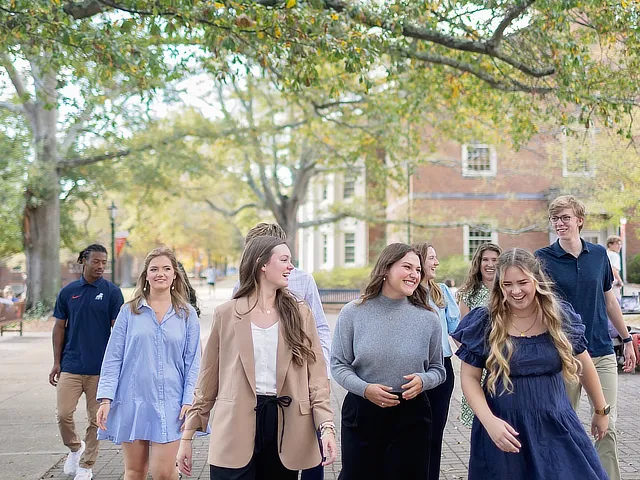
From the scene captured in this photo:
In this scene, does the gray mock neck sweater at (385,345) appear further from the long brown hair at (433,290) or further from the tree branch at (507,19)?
the tree branch at (507,19)

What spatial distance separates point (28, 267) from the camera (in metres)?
24.7

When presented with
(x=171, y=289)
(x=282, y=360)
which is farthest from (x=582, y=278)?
(x=171, y=289)

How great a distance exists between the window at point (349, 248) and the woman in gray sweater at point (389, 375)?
41567 millimetres

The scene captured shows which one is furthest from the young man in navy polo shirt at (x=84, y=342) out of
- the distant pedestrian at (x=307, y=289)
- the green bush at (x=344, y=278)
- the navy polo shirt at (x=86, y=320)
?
the green bush at (x=344, y=278)

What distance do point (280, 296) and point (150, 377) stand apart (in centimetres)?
136

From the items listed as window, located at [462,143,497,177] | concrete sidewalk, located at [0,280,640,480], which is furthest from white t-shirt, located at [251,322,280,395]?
window, located at [462,143,497,177]

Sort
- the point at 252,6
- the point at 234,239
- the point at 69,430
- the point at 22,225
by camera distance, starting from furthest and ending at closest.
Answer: the point at 234,239 → the point at 22,225 → the point at 252,6 → the point at 69,430

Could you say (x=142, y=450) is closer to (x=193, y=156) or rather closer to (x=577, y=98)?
(x=577, y=98)

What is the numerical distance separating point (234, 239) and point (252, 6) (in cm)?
5998

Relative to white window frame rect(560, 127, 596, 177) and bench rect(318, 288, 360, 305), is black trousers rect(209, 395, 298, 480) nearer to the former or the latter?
white window frame rect(560, 127, 596, 177)

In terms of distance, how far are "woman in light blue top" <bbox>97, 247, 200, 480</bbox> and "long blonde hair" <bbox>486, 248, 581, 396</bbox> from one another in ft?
7.06

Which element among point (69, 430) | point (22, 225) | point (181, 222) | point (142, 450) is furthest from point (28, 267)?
point (181, 222)

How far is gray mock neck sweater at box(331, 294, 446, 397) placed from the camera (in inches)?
167

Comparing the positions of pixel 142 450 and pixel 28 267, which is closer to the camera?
pixel 142 450
